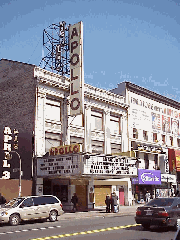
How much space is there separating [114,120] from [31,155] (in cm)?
1369

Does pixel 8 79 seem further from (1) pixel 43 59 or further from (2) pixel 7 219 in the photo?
(2) pixel 7 219

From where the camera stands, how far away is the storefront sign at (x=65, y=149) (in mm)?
29406

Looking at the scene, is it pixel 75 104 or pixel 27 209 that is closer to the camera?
pixel 27 209

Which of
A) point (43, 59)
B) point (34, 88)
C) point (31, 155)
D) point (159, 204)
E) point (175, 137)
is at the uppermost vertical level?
point (43, 59)

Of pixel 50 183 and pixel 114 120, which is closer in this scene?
pixel 50 183

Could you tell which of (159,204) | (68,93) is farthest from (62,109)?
(159,204)

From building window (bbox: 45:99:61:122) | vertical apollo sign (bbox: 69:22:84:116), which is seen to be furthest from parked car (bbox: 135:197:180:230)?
building window (bbox: 45:99:61:122)

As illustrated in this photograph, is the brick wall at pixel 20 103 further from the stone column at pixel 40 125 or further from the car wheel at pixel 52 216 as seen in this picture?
the car wheel at pixel 52 216

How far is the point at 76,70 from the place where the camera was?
33.5 meters

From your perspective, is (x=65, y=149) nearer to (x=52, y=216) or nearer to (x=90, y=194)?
(x=90, y=194)

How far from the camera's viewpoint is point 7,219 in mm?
20203

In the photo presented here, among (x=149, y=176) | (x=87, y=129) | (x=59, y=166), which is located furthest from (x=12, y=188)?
(x=149, y=176)

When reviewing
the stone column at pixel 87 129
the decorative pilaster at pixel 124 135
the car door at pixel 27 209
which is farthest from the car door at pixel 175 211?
the decorative pilaster at pixel 124 135

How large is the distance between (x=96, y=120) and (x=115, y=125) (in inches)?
140
